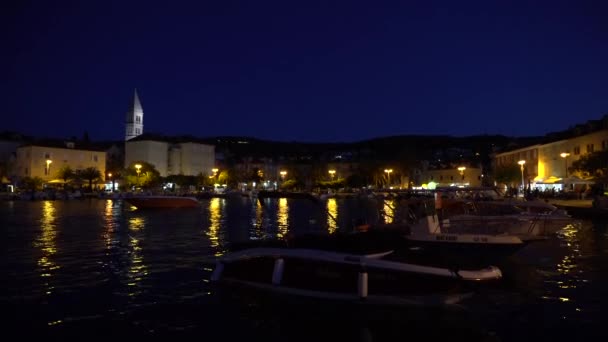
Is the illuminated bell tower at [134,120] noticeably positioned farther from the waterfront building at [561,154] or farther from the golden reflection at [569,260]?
the golden reflection at [569,260]

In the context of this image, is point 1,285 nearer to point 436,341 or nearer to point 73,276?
point 73,276

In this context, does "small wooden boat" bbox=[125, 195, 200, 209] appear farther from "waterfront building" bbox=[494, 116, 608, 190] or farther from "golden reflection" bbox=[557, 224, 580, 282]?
"golden reflection" bbox=[557, 224, 580, 282]

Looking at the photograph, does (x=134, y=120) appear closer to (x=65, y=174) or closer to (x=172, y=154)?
(x=172, y=154)

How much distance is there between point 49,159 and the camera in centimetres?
9319

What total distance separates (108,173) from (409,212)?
99.3 m

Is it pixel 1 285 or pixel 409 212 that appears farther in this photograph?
pixel 409 212

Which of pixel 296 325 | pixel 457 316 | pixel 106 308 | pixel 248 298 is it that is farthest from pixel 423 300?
pixel 106 308

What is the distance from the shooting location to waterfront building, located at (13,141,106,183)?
92287 mm

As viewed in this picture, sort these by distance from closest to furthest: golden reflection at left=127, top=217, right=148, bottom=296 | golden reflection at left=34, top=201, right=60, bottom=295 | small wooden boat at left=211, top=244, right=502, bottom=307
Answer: small wooden boat at left=211, top=244, right=502, bottom=307 → golden reflection at left=127, top=217, right=148, bottom=296 → golden reflection at left=34, top=201, right=60, bottom=295

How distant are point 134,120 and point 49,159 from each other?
4491 cm

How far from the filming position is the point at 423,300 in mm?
11070

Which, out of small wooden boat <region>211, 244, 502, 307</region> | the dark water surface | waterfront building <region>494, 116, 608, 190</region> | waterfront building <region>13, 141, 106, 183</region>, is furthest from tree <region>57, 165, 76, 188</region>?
small wooden boat <region>211, 244, 502, 307</region>

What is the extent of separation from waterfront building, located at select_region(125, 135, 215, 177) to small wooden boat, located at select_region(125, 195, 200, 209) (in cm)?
5406

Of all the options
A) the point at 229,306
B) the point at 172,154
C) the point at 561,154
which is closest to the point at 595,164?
the point at 561,154
